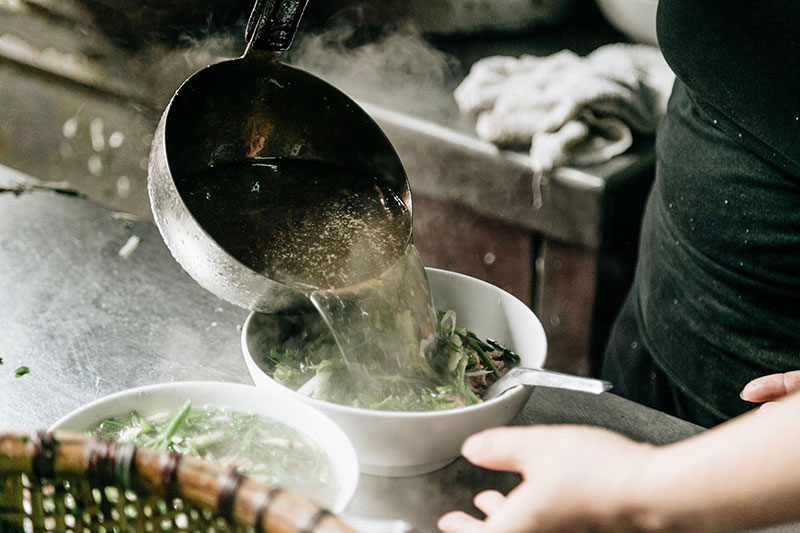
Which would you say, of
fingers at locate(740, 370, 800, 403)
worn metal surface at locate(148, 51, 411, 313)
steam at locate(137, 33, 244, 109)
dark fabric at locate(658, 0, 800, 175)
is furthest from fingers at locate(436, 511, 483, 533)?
steam at locate(137, 33, 244, 109)

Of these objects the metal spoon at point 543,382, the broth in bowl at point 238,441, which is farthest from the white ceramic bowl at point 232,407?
the metal spoon at point 543,382

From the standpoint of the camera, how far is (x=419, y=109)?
10.7 feet

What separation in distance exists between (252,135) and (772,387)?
112 centimetres

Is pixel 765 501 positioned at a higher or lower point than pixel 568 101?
higher

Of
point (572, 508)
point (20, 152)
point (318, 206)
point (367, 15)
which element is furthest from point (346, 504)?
point (20, 152)

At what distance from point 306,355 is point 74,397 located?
0.50 meters

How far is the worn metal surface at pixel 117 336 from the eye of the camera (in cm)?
139

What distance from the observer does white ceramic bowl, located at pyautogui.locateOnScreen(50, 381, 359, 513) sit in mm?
1218

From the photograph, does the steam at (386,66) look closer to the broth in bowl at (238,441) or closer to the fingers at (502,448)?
the broth in bowl at (238,441)

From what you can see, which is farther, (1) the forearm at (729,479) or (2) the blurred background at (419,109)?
(2) the blurred background at (419,109)

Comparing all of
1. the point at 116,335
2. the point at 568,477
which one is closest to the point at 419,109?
the point at 116,335

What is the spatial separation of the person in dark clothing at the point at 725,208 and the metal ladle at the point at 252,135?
0.72 metres

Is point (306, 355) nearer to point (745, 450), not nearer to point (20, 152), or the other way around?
point (745, 450)

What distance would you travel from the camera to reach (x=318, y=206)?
1.58m
